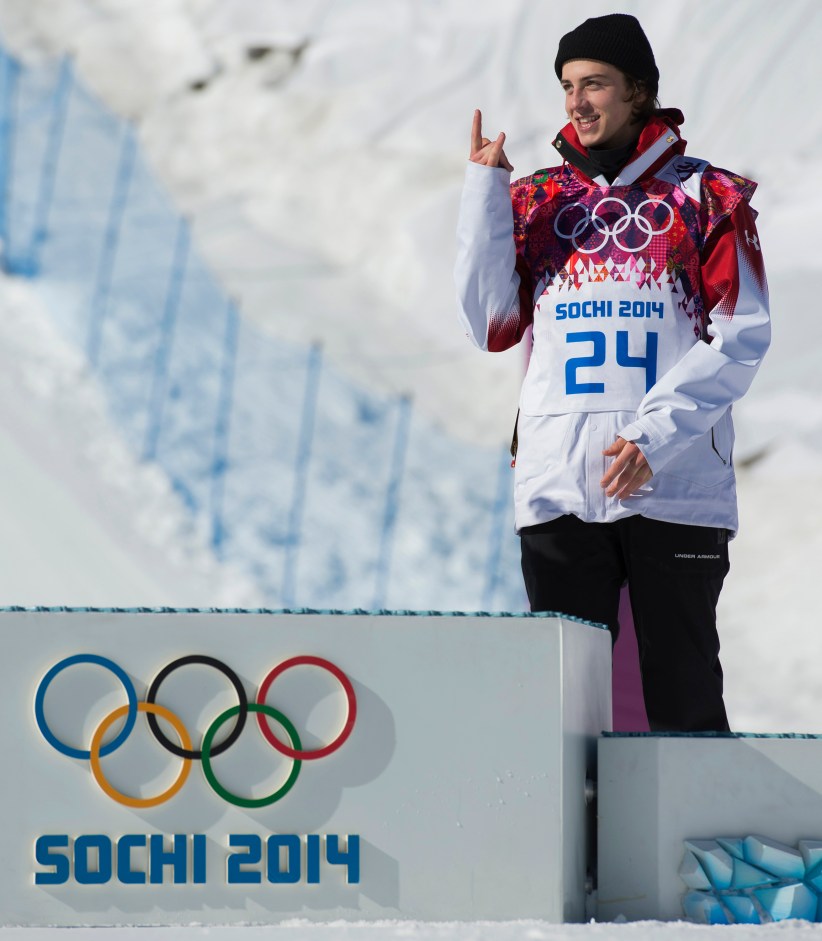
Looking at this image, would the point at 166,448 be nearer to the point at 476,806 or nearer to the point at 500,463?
the point at 500,463

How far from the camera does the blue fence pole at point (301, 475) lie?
997cm

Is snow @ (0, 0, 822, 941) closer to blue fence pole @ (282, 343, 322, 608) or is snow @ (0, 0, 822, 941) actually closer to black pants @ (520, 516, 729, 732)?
blue fence pole @ (282, 343, 322, 608)

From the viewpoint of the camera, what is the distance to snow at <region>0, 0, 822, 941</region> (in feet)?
30.3

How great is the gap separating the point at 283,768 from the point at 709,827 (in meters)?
0.44

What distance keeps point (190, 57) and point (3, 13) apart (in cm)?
169

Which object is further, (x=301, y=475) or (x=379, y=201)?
(x=379, y=201)

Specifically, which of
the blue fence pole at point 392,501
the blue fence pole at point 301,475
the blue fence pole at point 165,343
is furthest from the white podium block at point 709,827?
the blue fence pole at point 165,343

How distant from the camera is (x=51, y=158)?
1245cm

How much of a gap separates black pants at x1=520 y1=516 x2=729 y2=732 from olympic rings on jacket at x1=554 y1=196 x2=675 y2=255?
0.34 meters

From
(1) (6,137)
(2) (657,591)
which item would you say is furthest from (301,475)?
(2) (657,591)

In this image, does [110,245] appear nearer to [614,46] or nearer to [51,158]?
[51,158]

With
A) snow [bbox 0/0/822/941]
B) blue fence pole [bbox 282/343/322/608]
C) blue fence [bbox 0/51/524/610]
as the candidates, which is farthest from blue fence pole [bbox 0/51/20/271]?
blue fence pole [bbox 282/343/322/608]

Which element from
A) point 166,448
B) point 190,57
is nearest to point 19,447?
point 166,448

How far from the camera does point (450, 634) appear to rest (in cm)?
157
